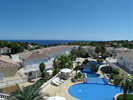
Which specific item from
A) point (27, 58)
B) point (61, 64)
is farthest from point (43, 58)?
point (61, 64)

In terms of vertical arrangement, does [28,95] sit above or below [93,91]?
above

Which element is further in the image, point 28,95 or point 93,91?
point 93,91

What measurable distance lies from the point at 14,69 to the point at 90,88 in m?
14.8

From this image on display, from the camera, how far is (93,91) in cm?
1964

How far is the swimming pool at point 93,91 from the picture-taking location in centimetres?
1729

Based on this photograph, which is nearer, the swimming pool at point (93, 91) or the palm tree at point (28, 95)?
the palm tree at point (28, 95)

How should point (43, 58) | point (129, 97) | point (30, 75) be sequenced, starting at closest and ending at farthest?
point (129, 97) < point (30, 75) < point (43, 58)

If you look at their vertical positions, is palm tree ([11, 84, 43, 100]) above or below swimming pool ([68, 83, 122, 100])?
above

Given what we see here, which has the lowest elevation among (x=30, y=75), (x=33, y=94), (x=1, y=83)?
(x=30, y=75)

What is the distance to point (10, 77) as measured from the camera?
725 inches

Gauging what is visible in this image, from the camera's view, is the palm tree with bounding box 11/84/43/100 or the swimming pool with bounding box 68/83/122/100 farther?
the swimming pool with bounding box 68/83/122/100

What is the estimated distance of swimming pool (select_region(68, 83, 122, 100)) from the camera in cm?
1729

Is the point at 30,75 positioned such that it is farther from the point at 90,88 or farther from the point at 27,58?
the point at 90,88

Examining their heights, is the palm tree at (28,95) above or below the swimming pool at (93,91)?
above
